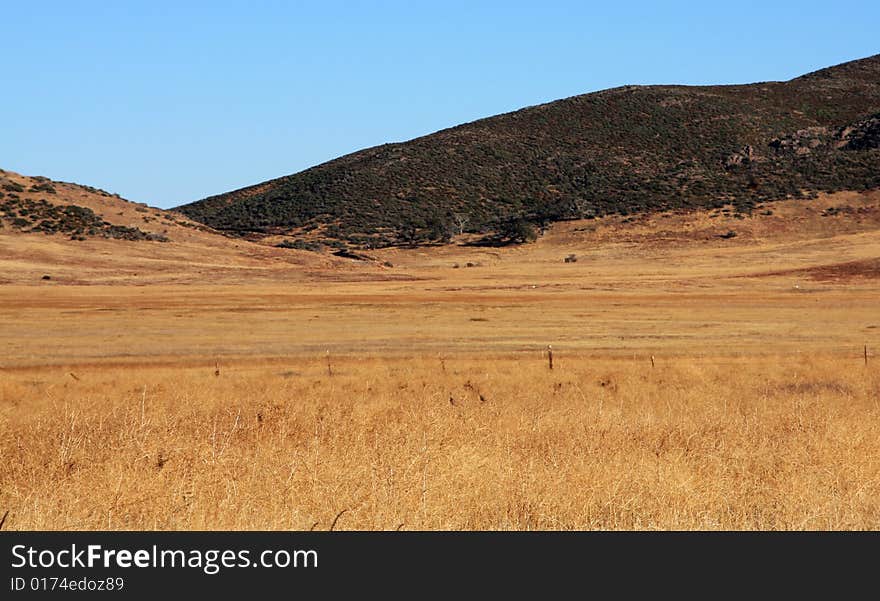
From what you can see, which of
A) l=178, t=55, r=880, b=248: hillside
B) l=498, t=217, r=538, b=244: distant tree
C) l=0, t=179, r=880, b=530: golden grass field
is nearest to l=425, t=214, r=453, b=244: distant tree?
l=178, t=55, r=880, b=248: hillside

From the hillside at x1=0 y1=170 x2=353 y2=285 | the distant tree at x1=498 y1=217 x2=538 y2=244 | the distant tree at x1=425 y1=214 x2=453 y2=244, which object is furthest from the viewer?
the distant tree at x1=425 y1=214 x2=453 y2=244

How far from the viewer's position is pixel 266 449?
13430mm

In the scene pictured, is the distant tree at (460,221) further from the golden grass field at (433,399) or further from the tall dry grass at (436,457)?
the tall dry grass at (436,457)

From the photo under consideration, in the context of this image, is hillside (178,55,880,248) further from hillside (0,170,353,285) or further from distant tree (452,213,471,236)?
hillside (0,170,353,285)

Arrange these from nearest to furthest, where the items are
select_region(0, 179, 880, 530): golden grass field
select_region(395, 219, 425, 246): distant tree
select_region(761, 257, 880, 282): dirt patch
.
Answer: select_region(0, 179, 880, 530): golden grass field, select_region(761, 257, 880, 282): dirt patch, select_region(395, 219, 425, 246): distant tree

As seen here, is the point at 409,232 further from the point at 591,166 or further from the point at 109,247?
the point at 109,247

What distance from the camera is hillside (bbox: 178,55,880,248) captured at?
9562 centimetres

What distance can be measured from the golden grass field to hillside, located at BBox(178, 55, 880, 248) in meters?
38.2

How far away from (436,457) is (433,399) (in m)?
7.97

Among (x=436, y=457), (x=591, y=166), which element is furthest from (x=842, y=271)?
(x=591, y=166)

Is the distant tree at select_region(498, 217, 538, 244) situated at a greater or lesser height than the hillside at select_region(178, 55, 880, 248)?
lesser

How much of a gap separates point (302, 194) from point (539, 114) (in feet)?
112

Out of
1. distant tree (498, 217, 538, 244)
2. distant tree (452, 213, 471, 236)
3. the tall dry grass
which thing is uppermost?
the tall dry grass
